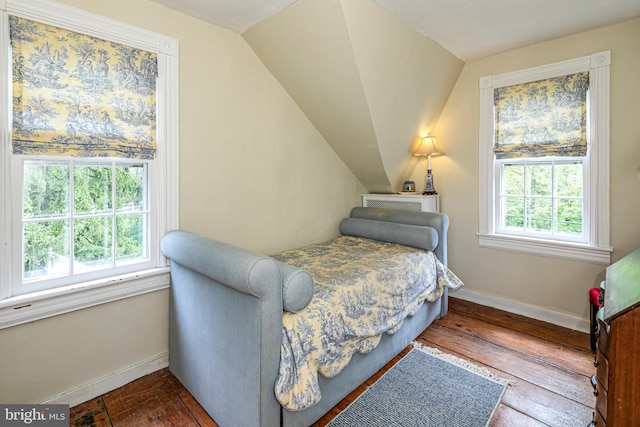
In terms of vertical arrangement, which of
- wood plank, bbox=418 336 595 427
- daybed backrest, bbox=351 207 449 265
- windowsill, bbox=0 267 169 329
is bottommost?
wood plank, bbox=418 336 595 427

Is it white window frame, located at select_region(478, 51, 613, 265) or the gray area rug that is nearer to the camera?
the gray area rug

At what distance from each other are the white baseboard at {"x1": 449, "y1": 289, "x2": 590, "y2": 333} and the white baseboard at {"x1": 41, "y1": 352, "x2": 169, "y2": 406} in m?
2.82

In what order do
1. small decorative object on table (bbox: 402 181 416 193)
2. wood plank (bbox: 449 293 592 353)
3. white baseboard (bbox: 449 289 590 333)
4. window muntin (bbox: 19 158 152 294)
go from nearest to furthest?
window muntin (bbox: 19 158 152 294)
wood plank (bbox: 449 293 592 353)
white baseboard (bbox: 449 289 590 333)
small decorative object on table (bbox: 402 181 416 193)

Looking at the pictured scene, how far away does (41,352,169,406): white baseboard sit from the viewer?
1.75 m

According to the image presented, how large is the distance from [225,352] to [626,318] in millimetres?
1585

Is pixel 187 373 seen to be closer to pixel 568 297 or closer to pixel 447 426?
pixel 447 426

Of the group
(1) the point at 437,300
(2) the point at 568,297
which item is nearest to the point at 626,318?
(1) the point at 437,300

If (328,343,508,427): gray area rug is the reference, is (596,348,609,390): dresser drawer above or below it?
above

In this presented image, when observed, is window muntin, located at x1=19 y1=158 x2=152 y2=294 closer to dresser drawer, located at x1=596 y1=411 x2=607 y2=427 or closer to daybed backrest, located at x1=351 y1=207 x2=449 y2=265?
daybed backrest, located at x1=351 y1=207 x2=449 y2=265

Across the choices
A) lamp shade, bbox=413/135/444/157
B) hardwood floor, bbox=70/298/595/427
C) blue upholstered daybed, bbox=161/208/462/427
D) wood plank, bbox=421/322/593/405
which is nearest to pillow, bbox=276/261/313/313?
blue upholstered daybed, bbox=161/208/462/427

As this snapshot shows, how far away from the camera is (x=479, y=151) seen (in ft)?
10.1

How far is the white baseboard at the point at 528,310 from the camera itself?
2.62m

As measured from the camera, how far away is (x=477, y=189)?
3.12 m

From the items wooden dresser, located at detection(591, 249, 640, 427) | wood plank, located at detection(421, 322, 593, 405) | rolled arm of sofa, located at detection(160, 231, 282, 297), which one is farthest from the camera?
wood plank, located at detection(421, 322, 593, 405)
